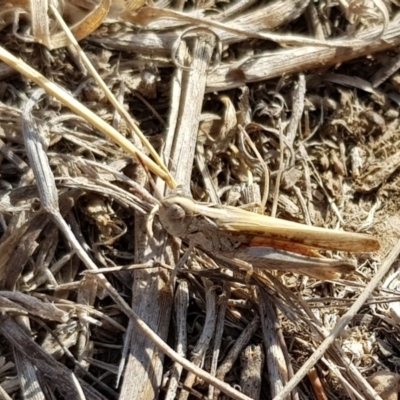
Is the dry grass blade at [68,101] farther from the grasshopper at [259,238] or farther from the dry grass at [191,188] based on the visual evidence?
the grasshopper at [259,238]

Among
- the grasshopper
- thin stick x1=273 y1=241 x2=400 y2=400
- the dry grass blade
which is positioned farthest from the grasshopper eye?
thin stick x1=273 y1=241 x2=400 y2=400

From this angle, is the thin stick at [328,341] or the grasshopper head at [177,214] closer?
the thin stick at [328,341]

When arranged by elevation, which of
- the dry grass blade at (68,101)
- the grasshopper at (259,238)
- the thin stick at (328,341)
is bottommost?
the thin stick at (328,341)

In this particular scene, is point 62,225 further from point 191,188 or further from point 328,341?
point 328,341

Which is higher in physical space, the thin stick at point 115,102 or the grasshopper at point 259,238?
the thin stick at point 115,102

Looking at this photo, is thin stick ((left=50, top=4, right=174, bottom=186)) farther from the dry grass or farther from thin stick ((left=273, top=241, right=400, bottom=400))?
thin stick ((left=273, top=241, right=400, bottom=400))

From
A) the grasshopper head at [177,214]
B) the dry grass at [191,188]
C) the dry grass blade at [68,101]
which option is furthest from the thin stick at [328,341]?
the dry grass blade at [68,101]

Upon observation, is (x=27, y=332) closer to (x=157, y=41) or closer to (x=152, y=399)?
(x=152, y=399)
